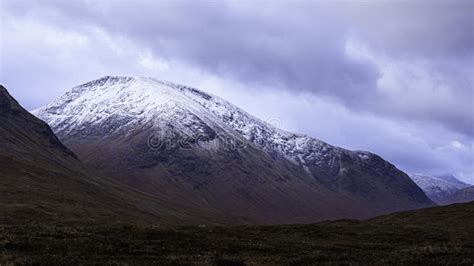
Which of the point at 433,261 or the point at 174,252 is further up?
the point at 433,261

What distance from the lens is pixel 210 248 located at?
→ 43062 millimetres

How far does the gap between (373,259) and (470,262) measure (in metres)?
6.26

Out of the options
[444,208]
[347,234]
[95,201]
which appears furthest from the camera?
[95,201]

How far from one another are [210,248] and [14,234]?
1479cm

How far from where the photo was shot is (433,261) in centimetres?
3744

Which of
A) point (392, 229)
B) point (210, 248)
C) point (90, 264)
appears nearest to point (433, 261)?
point (210, 248)

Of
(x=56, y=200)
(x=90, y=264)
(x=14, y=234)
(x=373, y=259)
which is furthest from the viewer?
(x=56, y=200)

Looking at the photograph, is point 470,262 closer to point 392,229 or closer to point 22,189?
point 392,229

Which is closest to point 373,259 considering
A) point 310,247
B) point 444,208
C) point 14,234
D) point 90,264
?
point 310,247

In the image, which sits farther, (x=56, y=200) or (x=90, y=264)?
(x=56, y=200)

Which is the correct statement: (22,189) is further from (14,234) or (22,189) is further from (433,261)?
(433,261)

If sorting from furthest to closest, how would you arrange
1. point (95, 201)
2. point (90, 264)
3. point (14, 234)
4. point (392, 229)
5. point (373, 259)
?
point (95, 201), point (392, 229), point (14, 234), point (373, 259), point (90, 264)

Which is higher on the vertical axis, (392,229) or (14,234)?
(392,229)

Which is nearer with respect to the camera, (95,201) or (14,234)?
(14,234)
